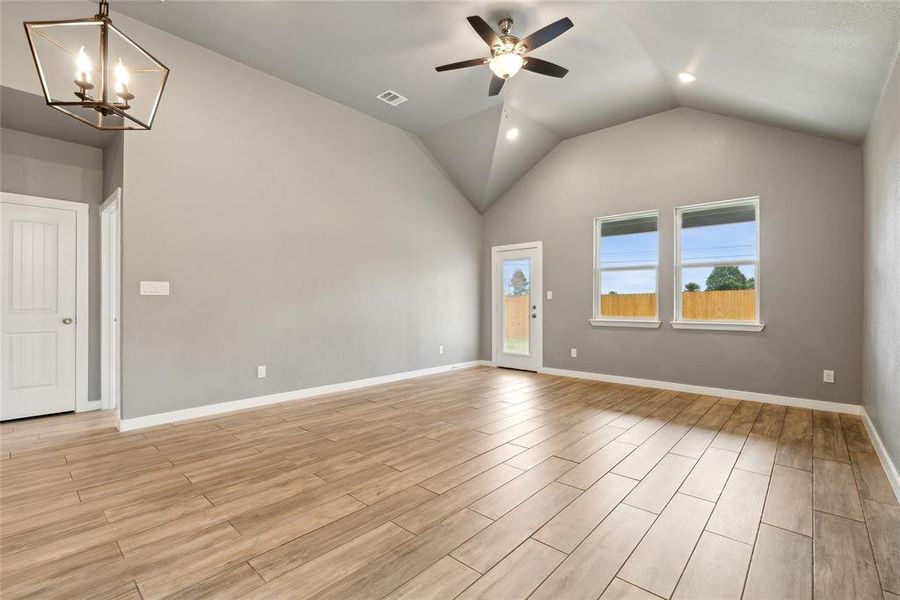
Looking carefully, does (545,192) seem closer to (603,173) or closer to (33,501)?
(603,173)

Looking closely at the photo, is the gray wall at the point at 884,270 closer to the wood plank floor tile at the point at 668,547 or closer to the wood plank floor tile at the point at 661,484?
the wood plank floor tile at the point at 661,484

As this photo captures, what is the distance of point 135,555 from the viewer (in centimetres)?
176

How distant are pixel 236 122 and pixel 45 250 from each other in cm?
232

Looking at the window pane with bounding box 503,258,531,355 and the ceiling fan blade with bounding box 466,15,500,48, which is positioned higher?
the ceiling fan blade with bounding box 466,15,500,48

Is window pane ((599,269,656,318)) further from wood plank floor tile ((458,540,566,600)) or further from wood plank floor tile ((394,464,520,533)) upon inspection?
wood plank floor tile ((458,540,566,600))

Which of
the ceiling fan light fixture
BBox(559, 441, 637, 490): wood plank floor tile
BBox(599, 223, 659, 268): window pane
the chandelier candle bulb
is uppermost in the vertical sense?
the ceiling fan light fixture

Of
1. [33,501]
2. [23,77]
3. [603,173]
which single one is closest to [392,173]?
[603,173]

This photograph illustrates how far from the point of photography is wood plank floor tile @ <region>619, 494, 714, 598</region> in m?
1.58

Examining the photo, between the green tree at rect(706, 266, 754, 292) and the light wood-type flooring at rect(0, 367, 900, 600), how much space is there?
1601mm

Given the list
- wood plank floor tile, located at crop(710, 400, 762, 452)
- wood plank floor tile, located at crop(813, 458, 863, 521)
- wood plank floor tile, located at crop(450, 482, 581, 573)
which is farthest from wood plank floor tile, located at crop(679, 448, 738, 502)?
wood plank floor tile, located at crop(450, 482, 581, 573)

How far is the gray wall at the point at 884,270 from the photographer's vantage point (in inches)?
96.5

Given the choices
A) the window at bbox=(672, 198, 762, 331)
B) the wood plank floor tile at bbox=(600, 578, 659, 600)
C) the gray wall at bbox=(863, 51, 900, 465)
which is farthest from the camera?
the window at bbox=(672, 198, 762, 331)

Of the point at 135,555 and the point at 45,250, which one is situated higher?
the point at 45,250

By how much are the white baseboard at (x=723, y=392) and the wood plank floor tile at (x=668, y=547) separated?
3035 millimetres
